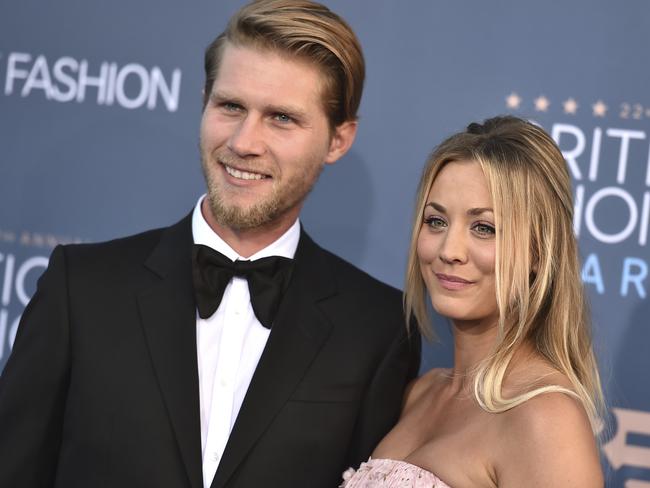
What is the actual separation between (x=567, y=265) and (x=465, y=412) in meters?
0.41

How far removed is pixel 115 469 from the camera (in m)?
2.20

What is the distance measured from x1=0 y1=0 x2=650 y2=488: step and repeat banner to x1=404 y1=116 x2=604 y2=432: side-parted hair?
0.78m

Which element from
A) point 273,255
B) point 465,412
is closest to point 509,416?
point 465,412

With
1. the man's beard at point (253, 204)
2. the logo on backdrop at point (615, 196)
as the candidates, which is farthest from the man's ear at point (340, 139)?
the logo on backdrop at point (615, 196)

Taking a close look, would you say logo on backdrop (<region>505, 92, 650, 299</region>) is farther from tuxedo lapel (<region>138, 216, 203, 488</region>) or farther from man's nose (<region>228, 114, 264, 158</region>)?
tuxedo lapel (<region>138, 216, 203, 488</region>)

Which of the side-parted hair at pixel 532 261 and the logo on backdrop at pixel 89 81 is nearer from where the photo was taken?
the side-parted hair at pixel 532 261

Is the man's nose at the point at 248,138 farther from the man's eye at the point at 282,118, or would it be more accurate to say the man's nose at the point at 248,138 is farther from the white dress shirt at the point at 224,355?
the white dress shirt at the point at 224,355

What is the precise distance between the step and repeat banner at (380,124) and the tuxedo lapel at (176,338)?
98cm

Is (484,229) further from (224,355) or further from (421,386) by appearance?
(224,355)

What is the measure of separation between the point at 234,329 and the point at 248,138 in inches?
17.9

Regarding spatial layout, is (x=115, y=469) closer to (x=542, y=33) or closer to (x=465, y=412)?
(x=465, y=412)

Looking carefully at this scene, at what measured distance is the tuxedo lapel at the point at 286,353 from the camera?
222cm

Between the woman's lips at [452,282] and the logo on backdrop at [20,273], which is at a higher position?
the woman's lips at [452,282]

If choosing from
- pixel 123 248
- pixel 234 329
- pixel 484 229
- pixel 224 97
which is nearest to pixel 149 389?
pixel 234 329
